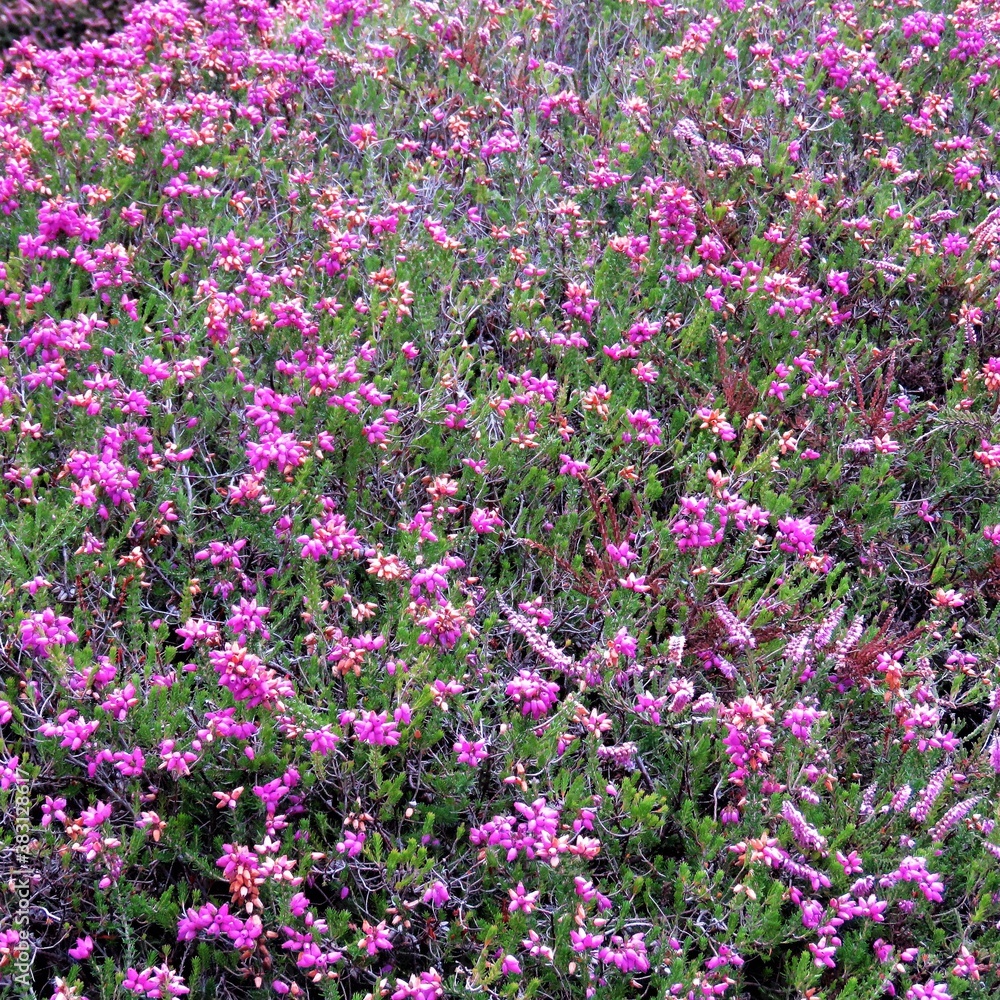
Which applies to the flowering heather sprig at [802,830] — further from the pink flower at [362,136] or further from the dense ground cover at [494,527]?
the pink flower at [362,136]

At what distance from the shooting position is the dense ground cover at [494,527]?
A: 8.32ft

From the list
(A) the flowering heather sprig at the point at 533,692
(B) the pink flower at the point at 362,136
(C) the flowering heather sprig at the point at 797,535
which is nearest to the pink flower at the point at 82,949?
(A) the flowering heather sprig at the point at 533,692

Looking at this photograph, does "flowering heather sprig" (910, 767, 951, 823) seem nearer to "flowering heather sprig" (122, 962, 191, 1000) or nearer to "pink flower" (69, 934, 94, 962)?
"flowering heather sprig" (122, 962, 191, 1000)

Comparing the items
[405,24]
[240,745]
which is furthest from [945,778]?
[405,24]

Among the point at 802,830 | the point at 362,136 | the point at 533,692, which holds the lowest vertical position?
the point at 802,830

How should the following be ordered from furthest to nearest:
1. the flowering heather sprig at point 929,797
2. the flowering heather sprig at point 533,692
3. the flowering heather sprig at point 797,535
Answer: the flowering heather sprig at point 797,535 < the flowering heather sprig at point 533,692 < the flowering heather sprig at point 929,797

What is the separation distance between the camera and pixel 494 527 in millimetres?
3400

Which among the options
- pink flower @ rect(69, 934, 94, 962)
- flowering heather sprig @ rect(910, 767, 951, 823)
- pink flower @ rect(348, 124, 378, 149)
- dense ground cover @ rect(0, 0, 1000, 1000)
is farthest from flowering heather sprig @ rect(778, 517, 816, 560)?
pink flower @ rect(348, 124, 378, 149)

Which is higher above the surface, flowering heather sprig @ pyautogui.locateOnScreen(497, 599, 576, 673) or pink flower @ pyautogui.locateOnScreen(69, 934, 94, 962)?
flowering heather sprig @ pyautogui.locateOnScreen(497, 599, 576, 673)

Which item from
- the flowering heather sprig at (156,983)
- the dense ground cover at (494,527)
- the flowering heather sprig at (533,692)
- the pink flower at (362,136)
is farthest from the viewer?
the pink flower at (362,136)

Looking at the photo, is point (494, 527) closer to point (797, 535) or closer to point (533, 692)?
point (533, 692)

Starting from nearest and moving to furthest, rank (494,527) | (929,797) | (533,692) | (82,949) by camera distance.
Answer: (82,949) < (929,797) < (533,692) < (494,527)

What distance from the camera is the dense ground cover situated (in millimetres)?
2537

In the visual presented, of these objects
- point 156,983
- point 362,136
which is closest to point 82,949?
point 156,983
